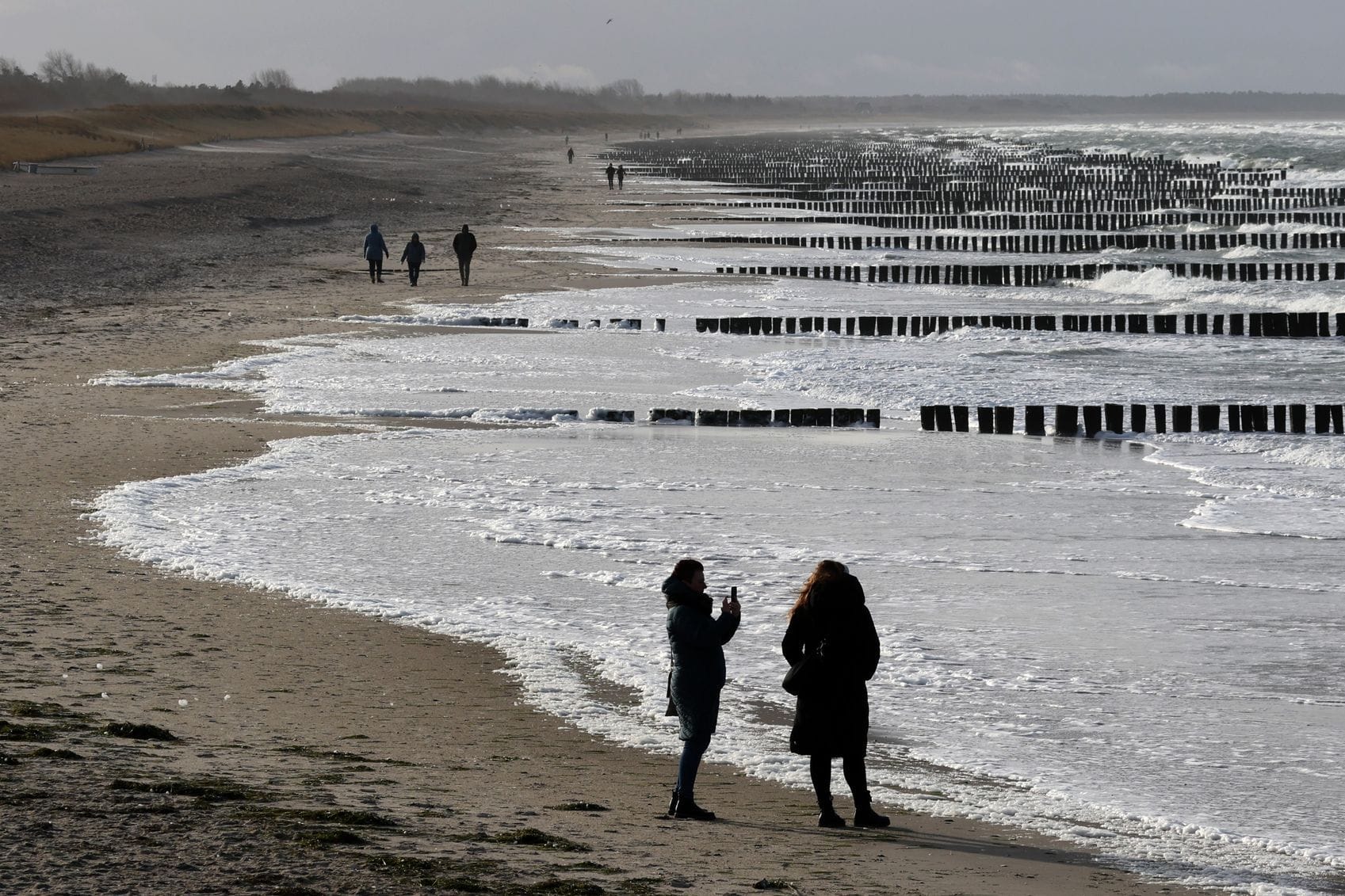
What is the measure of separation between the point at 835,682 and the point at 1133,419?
1113 centimetres

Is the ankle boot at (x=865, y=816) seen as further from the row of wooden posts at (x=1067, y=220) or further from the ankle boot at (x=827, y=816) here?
the row of wooden posts at (x=1067, y=220)

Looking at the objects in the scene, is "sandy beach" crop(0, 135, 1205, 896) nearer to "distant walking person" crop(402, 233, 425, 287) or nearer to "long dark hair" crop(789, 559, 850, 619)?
"long dark hair" crop(789, 559, 850, 619)

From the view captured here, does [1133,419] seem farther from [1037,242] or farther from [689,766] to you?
[1037,242]

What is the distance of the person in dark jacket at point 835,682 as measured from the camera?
6.94 metres

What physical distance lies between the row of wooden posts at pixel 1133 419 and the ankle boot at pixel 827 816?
35.1 ft

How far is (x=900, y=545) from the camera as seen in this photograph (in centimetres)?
1215

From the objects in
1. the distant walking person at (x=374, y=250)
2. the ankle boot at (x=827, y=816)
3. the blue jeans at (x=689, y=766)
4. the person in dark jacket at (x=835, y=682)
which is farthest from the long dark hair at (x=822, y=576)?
the distant walking person at (x=374, y=250)

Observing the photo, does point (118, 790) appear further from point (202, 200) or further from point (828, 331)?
point (202, 200)

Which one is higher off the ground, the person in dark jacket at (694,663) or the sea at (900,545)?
the person in dark jacket at (694,663)

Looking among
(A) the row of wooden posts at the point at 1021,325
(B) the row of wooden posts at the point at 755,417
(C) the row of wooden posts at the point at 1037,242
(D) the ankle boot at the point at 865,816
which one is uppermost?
(C) the row of wooden posts at the point at 1037,242

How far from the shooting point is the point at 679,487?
47.0ft

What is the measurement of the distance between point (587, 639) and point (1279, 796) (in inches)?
160

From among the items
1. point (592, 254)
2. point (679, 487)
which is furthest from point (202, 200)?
point (679, 487)

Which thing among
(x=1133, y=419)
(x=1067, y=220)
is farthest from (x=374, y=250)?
(x=1067, y=220)
